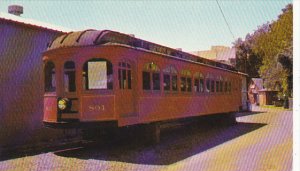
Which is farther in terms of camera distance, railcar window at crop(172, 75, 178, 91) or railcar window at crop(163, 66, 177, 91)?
railcar window at crop(172, 75, 178, 91)

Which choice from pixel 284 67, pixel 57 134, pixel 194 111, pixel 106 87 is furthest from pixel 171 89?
pixel 284 67

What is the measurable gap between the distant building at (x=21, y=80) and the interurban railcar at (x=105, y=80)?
7.59 ft

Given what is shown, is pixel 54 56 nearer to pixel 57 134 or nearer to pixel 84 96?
pixel 84 96

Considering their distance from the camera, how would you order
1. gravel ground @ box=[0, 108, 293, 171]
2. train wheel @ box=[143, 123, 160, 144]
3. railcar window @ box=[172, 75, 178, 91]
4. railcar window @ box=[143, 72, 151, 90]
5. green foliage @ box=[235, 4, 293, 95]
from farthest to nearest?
green foliage @ box=[235, 4, 293, 95]
railcar window @ box=[172, 75, 178, 91]
train wheel @ box=[143, 123, 160, 144]
railcar window @ box=[143, 72, 151, 90]
gravel ground @ box=[0, 108, 293, 171]

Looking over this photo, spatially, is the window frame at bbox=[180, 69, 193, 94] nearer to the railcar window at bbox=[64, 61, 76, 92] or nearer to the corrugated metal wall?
the railcar window at bbox=[64, 61, 76, 92]

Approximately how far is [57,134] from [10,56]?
356 cm

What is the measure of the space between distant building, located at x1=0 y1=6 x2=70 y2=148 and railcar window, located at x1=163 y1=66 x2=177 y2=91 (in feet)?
15.7

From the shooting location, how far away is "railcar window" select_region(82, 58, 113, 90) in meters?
10.5

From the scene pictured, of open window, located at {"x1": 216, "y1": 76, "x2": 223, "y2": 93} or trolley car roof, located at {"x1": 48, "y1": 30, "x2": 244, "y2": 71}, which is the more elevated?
trolley car roof, located at {"x1": 48, "y1": 30, "x2": 244, "y2": 71}

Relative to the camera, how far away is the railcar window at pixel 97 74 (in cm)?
1050

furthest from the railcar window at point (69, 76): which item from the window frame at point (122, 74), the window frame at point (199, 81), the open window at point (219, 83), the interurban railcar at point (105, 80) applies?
the open window at point (219, 83)

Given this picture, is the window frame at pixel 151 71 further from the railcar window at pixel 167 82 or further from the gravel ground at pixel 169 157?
the gravel ground at pixel 169 157

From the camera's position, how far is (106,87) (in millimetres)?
10484

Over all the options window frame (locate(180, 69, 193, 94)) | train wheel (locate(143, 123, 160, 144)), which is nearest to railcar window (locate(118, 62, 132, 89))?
train wheel (locate(143, 123, 160, 144))
